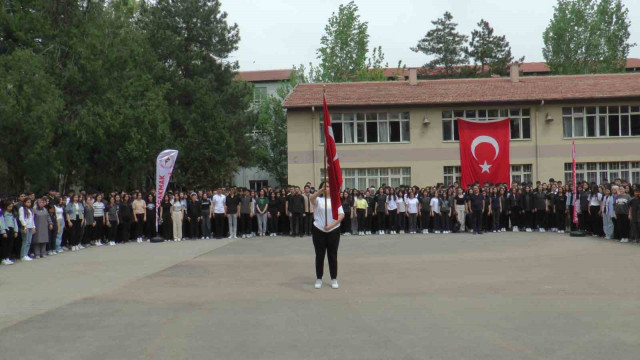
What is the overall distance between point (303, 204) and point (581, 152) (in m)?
19.5

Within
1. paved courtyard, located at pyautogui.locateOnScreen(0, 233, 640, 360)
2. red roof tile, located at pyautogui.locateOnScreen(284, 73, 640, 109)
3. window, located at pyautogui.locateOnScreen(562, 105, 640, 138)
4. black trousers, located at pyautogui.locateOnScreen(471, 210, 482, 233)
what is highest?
red roof tile, located at pyautogui.locateOnScreen(284, 73, 640, 109)

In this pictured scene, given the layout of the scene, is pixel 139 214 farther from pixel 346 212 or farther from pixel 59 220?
pixel 346 212

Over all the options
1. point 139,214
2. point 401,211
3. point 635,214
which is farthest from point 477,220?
point 139,214

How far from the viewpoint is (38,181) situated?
27.0 meters

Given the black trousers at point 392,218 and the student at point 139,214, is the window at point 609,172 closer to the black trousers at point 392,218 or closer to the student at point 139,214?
the black trousers at point 392,218

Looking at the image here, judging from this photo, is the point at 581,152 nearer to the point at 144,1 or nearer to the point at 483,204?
the point at 483,204

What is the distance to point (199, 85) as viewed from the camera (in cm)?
4172

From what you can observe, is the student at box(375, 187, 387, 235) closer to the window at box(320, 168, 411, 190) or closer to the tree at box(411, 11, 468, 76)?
the window at box(320, 168, 411, 190)

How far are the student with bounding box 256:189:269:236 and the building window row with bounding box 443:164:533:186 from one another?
1490cm

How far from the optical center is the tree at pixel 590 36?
5284 cm

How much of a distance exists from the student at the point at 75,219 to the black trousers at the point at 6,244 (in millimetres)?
3563

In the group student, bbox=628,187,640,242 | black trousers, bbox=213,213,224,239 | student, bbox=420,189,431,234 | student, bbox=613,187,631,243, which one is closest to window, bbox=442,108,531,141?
student, bbox=420,189,431,234

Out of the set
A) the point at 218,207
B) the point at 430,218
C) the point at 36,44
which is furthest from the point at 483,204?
the point at 36,44

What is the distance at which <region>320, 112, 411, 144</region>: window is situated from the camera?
121 feet
